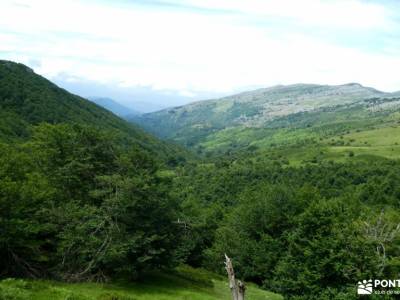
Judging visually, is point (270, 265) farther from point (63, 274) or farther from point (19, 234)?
point (19, 234)

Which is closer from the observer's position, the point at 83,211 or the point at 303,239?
the point at 83,211

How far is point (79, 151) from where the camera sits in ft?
130

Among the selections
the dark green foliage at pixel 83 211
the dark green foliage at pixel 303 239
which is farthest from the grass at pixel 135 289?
the dark green foliage at pixel 303 239

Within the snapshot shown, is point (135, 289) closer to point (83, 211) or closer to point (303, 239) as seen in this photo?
point (83, 211)

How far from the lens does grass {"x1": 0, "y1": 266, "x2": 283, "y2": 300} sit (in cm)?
2003

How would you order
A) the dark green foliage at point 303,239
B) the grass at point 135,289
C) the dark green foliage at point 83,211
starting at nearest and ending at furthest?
1. the grass at point 135,289
2. the dark green foliage at point 303,239
3. the dark green foliage at point 83,211

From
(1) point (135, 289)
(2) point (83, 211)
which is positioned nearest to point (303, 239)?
(1) point (135, 289)

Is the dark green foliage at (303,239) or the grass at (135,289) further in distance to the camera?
the dark green foliage at (303,239)

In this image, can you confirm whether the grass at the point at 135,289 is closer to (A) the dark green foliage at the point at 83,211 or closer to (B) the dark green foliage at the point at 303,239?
(A) the dark green foliage at the point at 83,211

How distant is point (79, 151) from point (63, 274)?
12.0 m

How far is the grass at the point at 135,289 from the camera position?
2003 centimetres

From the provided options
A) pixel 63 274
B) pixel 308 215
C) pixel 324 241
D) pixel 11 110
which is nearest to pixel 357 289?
pixel 324 241

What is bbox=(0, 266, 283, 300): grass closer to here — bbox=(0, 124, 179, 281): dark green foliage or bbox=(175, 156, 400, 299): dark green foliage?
bbox=(0, 124, 179, 281): dark green foliage

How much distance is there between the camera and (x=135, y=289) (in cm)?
3372
